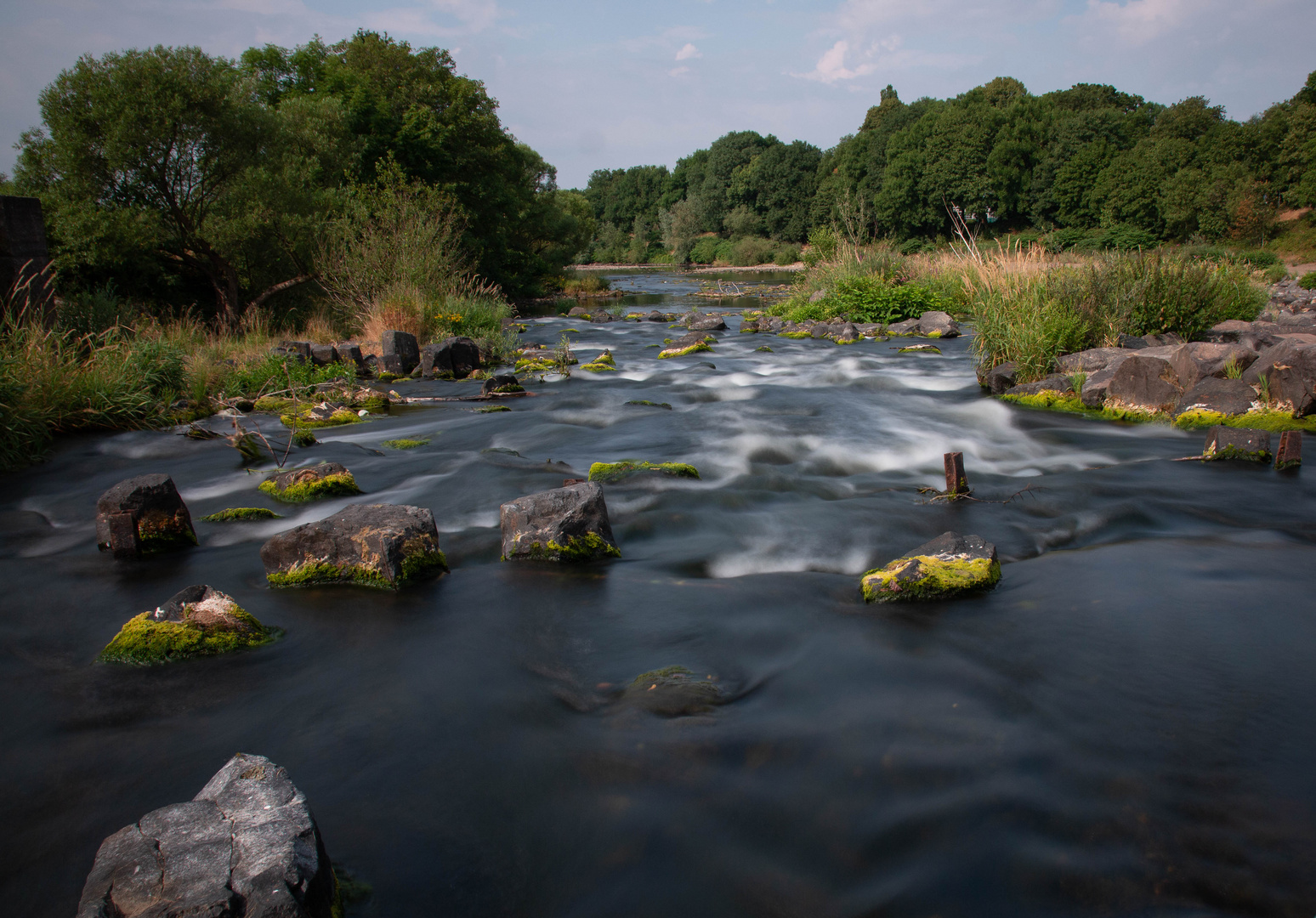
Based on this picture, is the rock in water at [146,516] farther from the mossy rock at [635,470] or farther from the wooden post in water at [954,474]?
the wooden post in water at [954,474]

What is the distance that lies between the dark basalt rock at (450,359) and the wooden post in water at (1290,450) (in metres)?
11.8

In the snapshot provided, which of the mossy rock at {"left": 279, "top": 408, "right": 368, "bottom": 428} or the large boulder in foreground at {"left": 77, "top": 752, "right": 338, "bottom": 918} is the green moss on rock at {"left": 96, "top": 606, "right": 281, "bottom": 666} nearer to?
the large boulder in foreground at {"left": 77, "top": 752, "right": 338, "bottom": 918}

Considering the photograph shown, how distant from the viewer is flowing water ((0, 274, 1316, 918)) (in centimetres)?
233

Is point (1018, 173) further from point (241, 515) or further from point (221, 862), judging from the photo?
point (221, 862)

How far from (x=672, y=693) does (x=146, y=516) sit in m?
4.03

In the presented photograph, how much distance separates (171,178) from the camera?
15.6m

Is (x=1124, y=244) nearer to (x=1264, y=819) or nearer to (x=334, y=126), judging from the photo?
(x=334, y=126)

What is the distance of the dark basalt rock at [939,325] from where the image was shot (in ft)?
54.6

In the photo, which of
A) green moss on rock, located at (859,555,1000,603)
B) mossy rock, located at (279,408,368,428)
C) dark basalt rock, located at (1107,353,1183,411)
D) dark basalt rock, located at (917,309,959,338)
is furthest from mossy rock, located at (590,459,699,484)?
dark basalt rock, located at (917,309,959,338)

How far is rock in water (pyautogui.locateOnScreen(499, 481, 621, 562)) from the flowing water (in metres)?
0.15

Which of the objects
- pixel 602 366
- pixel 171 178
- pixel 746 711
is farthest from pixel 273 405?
pixel 746 711

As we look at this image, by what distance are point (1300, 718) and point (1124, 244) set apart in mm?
44035

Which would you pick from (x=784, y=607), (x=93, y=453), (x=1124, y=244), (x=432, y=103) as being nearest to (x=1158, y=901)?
(x=784, y=607)

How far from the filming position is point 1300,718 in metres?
3.00
